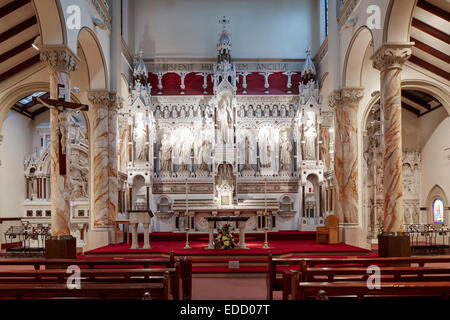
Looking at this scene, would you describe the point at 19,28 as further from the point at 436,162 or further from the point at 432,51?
the point at 436,162

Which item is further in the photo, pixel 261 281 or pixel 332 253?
pixel 332 253

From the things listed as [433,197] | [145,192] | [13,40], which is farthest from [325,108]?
[13,40]

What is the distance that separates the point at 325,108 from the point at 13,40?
39.5 ft

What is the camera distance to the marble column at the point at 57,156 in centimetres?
1045

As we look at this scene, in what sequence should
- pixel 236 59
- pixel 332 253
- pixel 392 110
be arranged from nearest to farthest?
pixel 392 110 → pixel 332 253 → pixel 236 59

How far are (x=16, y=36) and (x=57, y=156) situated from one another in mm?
5757

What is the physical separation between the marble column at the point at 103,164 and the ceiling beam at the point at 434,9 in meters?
10.1

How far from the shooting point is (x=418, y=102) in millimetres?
18328

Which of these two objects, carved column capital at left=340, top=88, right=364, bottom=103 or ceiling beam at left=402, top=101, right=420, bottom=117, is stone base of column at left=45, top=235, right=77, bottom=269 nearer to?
carved column capital at left=340, top=88, right=364, bottom=103

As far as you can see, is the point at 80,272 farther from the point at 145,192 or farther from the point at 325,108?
the point at 325,108

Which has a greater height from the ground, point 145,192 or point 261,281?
point 145,192

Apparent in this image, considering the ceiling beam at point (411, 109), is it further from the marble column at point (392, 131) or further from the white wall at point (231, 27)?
the marble column at point (392, 131)

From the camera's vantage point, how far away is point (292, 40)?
68.2 feet

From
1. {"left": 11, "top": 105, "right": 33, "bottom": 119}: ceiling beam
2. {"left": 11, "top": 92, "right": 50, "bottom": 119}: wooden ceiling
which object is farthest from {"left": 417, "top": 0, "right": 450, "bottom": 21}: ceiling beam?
{"left": 11, "top": 105, "right": 33, "bottom": 119}: ceiling beam
